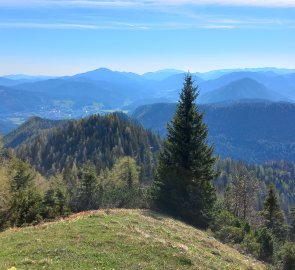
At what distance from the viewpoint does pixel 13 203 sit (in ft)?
133

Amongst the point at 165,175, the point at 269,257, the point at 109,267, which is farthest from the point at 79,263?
the point at 165,175

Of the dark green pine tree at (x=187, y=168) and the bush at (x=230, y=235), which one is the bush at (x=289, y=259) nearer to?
the bush at (x=230, y=235)

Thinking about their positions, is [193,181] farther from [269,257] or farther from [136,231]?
[136,231]

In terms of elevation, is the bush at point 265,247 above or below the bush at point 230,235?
below

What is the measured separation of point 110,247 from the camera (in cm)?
2312

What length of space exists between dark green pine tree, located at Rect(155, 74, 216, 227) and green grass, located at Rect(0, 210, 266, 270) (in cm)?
1095

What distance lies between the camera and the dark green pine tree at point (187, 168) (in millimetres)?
42375

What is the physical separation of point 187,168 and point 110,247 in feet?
74.6

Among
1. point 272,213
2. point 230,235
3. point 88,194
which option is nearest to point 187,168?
point 230,235

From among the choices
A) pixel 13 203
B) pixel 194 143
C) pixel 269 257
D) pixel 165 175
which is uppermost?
pixel 194 143

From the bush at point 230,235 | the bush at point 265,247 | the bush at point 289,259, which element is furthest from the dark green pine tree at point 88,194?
the bush at point 289,259

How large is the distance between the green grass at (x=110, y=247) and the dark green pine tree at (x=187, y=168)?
10950 millimetres

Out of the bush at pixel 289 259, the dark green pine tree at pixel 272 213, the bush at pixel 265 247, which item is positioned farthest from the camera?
the dark green pine tree at pixel 272 213

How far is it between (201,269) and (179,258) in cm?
149
